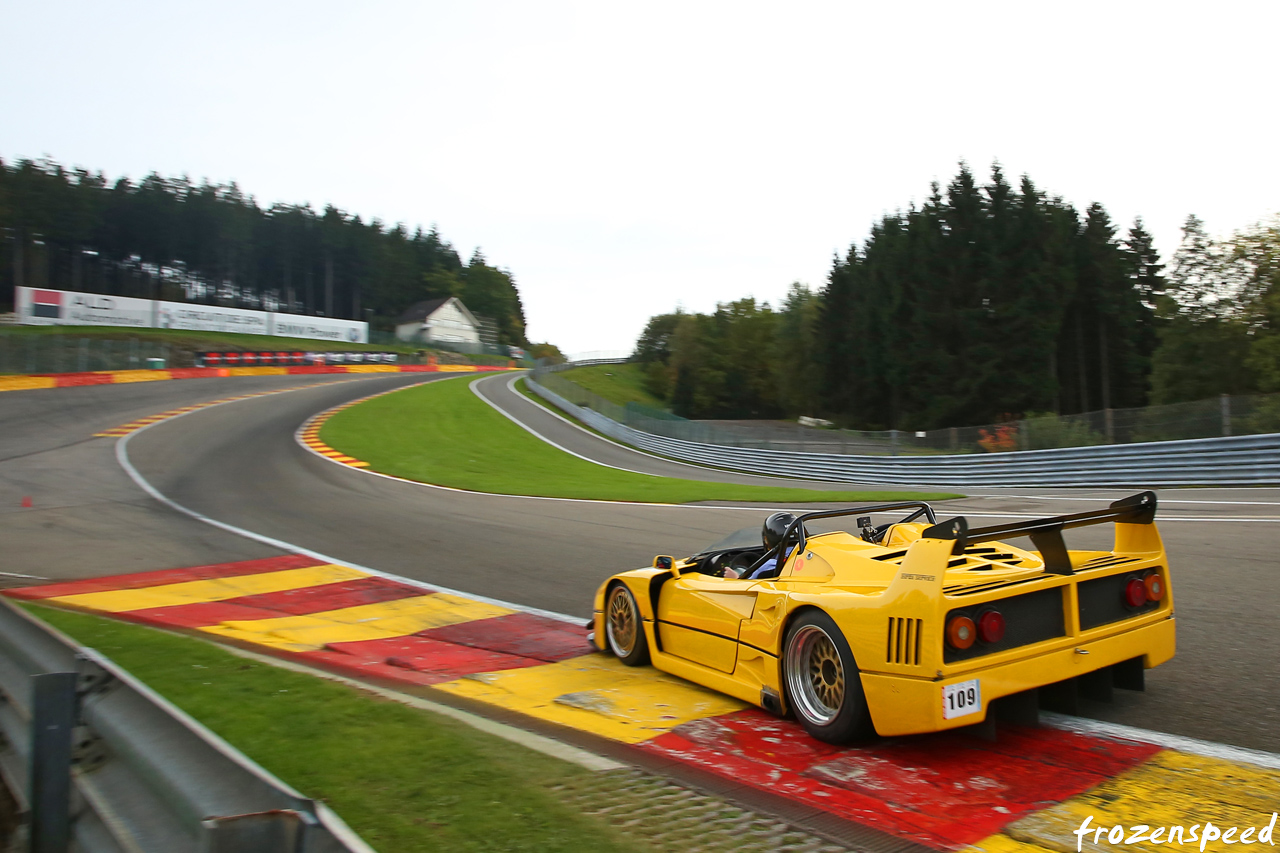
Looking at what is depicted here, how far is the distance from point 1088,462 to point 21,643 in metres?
21.3

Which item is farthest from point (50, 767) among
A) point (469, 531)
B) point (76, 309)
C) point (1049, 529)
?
point (76, 309)

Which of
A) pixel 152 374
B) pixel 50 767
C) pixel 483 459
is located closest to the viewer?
pixel 50 767

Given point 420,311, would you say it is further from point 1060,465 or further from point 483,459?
point 1060,465

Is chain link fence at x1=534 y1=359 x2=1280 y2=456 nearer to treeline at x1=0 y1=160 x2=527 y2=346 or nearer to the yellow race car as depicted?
the yellow race car

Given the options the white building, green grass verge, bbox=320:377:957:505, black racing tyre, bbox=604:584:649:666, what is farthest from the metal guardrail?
the white building

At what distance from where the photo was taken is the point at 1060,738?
3.89 meters

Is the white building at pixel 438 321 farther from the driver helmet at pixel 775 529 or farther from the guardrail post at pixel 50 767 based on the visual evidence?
the guardrail post at pixel 50 767

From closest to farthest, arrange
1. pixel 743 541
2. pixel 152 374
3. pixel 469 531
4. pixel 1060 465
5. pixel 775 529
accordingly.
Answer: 1. pixel 775 529
2. pixel 743 541
3. pixel 469 531
4. pixel 1060 465
5. pixel 152 374

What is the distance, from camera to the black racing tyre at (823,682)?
149 inches

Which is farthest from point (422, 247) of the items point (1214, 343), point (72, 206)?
point (1214, 343)

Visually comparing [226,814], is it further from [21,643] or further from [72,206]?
[72,206]

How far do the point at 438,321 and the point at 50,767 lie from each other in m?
110

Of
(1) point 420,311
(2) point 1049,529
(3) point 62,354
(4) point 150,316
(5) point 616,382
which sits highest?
(1) point 420,311

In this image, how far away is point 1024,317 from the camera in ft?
149
